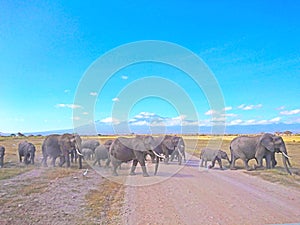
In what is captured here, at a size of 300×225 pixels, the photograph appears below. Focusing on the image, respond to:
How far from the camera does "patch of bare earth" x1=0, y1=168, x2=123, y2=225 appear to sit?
23.3 ft

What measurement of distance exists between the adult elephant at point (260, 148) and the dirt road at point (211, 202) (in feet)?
12.9

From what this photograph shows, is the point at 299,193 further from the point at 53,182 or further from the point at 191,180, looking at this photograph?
the point at 53,182

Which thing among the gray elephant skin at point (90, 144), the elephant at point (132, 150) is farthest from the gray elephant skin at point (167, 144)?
the gray elephant skin at point (90, 144)

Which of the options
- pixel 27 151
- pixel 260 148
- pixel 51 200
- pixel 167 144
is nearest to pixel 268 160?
pixel 260 148

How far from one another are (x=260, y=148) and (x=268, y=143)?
1.60 feet

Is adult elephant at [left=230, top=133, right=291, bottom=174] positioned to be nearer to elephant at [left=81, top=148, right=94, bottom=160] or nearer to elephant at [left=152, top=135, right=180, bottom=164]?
elephant at [left=152, top=135, right=180, bottom=164]

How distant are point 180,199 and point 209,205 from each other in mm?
1046

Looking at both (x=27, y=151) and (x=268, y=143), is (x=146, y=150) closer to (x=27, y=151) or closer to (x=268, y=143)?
(x=268, y=143)

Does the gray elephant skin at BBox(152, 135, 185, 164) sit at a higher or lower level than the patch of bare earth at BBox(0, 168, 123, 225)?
higher

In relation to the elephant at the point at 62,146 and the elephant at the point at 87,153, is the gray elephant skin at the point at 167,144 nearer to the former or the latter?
the elephant at the point at 62,146

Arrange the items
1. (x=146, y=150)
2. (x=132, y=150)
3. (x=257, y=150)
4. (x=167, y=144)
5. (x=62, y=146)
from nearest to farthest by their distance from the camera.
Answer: (x=146, y=150), (x=132, y=150), (x=257, y=150), (x=62, y=146), (x=167, y=144)

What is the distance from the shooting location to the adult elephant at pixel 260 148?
51.7 feet

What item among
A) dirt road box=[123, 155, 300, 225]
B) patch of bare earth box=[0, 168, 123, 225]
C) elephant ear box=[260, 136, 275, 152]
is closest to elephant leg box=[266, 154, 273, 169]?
elephant ear box=[260, 136, 275, 152]

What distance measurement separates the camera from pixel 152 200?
356 inches
